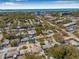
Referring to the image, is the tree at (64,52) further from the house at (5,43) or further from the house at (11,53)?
the house at (5,43)

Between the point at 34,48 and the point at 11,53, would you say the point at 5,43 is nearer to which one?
the point at 11,53

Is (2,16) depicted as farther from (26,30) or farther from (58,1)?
(58,1)

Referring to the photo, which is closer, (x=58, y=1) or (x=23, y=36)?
(x=58, y=1)

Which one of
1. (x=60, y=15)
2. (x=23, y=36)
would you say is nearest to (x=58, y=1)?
(x=60, y=15)

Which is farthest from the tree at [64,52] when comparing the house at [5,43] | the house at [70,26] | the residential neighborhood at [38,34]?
the house at [5,43]

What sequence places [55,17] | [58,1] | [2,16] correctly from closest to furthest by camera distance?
[58,1] < [2,16] < [55,17]

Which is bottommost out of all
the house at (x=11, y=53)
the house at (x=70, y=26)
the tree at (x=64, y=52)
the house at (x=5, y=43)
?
the house at (x=11, y=53)

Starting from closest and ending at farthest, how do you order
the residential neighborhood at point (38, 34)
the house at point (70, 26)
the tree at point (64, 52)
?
the tree at point (64, 52)
the residential neighborhood at point (38, 34)
the house at point (70, 26)

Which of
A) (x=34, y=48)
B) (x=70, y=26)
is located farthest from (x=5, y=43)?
(x=70, y=26)

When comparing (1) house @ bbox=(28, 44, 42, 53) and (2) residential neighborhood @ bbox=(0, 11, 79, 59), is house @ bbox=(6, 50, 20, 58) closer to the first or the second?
(2) residential neighborhood @ bbox=(0, 11, 79, 59)

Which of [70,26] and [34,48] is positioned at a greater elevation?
[70,26]

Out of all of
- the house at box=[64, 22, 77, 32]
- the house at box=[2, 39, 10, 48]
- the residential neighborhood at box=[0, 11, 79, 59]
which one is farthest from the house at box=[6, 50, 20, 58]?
the house at box=[64, 22, 77, 32]
